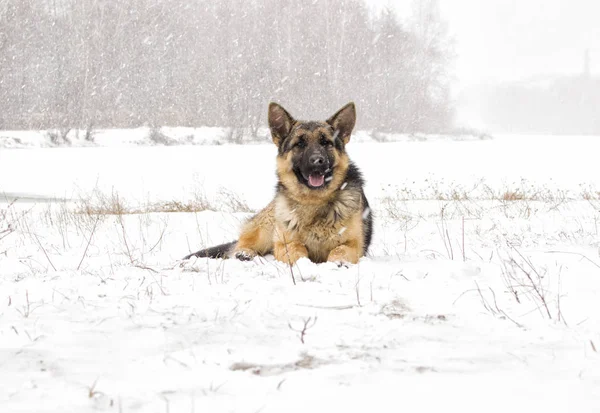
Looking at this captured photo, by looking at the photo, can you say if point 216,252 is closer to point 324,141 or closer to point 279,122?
point 279,122

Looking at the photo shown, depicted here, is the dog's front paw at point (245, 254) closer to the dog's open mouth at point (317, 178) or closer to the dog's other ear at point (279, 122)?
the dog's open mouth at point (317, 178)

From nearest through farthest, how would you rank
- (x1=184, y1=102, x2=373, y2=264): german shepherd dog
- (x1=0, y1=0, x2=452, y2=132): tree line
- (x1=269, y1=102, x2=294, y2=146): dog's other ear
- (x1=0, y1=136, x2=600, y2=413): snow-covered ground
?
(x1=0, y1=136, x2=600, y2=413): snow-covered ground, (x1=184, y1=102, x2=373, y2=264): german shepherd dog, (x1=269, y1=102, x2=294, y2=146): dog's other ear, (x1=0, y1=0, x2=452, y2=132): tree line

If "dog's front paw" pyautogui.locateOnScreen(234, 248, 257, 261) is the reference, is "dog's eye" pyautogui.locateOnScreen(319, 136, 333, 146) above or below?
above

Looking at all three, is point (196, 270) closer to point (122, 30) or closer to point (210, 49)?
point (122, 30)

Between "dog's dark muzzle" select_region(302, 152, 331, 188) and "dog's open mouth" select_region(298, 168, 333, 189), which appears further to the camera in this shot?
"dog's open mouth" select_region(298, 168, 333, 189)

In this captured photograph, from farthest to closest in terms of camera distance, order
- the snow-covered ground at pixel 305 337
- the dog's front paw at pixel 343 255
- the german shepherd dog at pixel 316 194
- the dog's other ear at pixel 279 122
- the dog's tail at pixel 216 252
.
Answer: the dog's tail at pixel 216 252, the dog's other ear at pixel 279 122, the german shepherd dog at pixel 316 194, the dog's front paw at pixel 343 255, the snow-covered ground at pixel 305 337

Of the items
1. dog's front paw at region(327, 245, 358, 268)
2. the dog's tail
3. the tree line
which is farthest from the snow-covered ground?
the tree line

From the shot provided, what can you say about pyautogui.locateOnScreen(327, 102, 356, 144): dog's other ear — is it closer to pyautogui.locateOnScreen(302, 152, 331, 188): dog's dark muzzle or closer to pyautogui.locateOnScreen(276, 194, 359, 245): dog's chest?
pyautogui.locateOnScreen(302, 152, 331, 188): dog's dark muzzle

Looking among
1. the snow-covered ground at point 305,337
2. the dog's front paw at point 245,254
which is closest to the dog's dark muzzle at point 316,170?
the snow-covered ground at point 305,337

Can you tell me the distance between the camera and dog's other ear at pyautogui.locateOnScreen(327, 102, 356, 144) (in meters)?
5.42

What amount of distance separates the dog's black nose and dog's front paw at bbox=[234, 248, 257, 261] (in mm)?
1297

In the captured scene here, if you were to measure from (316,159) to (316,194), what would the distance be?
440 mm

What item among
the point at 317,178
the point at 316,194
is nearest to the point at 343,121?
the point at 317,178

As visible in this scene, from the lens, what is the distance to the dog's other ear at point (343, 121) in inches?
213
